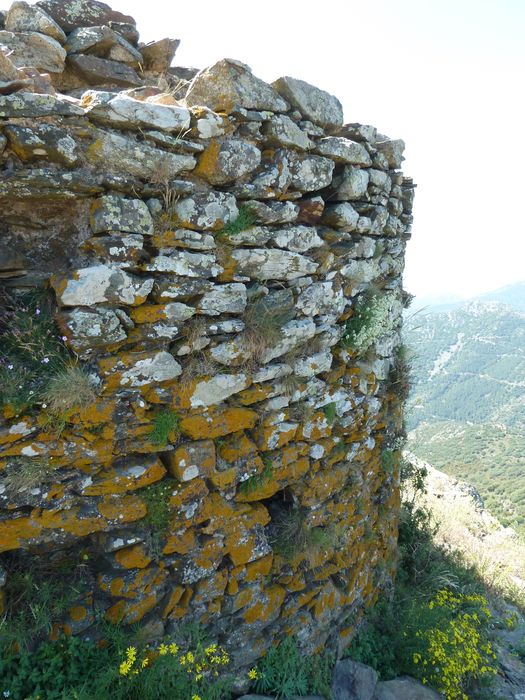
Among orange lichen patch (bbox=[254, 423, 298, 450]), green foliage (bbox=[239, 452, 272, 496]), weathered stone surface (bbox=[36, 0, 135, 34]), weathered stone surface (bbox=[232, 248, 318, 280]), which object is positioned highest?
weathered stone surface (bbox=[36, 0, 135, 34])

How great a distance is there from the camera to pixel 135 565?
3172 mm

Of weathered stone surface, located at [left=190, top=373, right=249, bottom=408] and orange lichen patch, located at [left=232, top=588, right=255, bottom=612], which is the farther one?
orange lichen patch, located at [left=232, top=588, right=255, bottom=612]

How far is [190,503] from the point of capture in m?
3.33

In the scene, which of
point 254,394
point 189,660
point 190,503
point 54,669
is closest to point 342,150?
point 254,394

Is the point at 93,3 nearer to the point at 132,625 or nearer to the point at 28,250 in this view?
the point at 28,250

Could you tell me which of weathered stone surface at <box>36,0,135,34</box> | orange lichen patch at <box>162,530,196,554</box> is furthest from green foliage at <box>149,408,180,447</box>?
weathered stone surface at <box>36,0,135,34</box>

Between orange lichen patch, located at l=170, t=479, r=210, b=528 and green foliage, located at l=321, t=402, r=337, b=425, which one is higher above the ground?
green foliage, located at l=321, t=402, r=337, b=425

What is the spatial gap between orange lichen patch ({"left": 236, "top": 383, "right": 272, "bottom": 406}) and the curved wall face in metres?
0.02

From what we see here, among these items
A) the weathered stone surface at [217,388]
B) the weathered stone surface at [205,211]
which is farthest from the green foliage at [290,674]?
the weathered stone surface at [205,211]

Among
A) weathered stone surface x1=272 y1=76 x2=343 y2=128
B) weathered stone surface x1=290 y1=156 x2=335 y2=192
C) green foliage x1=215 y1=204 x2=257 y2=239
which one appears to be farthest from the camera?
weathered stone surface x1=290 y1=156 x2=335 y2=192

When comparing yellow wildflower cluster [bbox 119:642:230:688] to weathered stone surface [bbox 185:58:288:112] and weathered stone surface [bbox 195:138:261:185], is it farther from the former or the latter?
weathered stone surface [bbox 185:58:288:112]

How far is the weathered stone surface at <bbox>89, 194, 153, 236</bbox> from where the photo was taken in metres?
2.79

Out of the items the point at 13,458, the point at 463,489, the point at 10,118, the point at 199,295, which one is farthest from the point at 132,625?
the point at 463,489

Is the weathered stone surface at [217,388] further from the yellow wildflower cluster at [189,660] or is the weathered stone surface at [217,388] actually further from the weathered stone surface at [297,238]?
the yellow wildflower cluster at [189,660]
